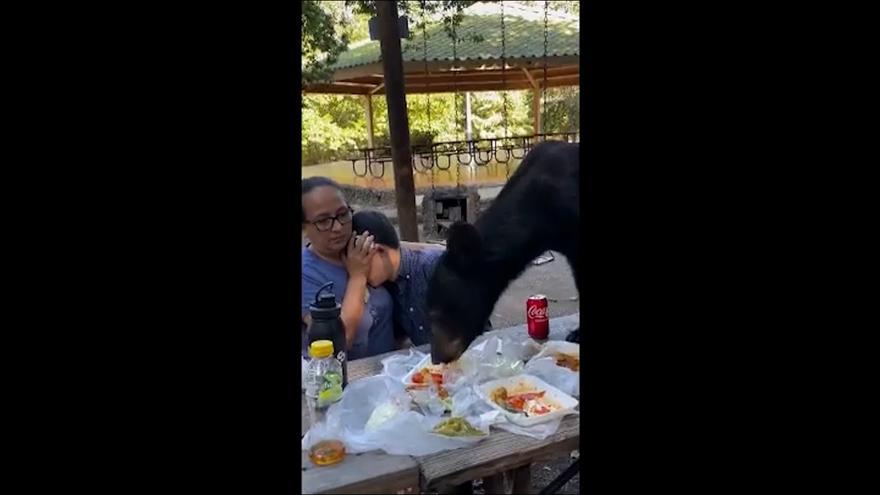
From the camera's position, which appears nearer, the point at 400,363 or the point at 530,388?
the point at 530,388

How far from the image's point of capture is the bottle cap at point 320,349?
1611mm

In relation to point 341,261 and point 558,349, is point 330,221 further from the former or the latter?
point 558,349

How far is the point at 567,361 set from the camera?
6.32 ft

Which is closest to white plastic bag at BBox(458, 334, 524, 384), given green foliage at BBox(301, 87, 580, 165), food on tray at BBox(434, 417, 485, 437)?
food on tray at BBox(434, 417, 485, 437)

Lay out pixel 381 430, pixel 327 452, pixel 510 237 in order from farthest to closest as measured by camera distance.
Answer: pixel 510 237
pixel 381 430
pixel 327 452

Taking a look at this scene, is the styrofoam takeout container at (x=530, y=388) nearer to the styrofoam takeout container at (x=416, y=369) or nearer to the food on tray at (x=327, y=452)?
the styrofoam takeout container at (x=416, y=369)

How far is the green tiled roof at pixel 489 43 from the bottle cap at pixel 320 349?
4.14 meters

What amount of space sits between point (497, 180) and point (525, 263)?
430 cm

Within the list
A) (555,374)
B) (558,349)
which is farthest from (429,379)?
(558,349)

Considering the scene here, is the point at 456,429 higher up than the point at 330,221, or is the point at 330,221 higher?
the point at 330,221

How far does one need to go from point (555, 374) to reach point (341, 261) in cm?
81
